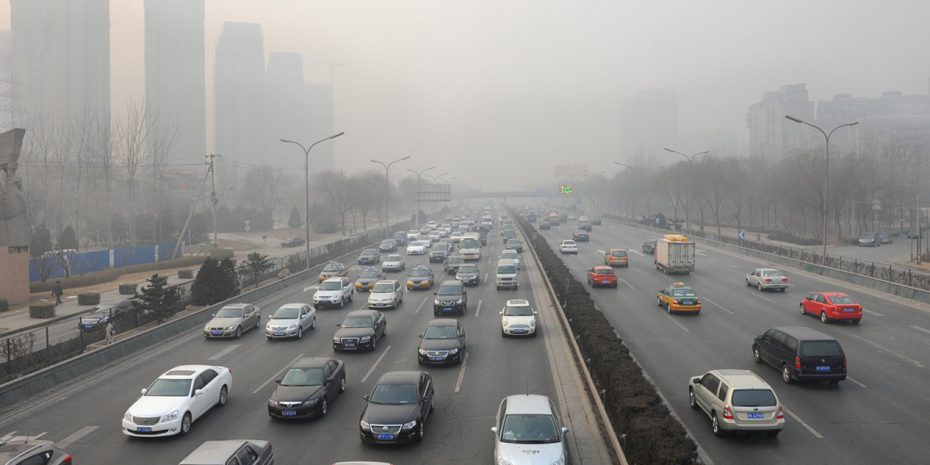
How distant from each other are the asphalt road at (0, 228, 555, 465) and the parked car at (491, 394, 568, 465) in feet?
3.17

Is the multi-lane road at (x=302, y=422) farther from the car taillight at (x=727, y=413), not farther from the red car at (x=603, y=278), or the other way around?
the red car at (x=603, y=278)

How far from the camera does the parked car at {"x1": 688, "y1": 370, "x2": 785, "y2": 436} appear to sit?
558 inches

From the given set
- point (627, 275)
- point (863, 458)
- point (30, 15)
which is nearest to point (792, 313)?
point (627, 275)

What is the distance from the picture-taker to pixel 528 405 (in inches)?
542

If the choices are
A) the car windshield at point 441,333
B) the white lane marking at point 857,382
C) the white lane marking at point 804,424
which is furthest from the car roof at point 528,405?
the white lane marking at point 857,382

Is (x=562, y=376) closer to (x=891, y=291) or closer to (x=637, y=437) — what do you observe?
(x=637, y=437)

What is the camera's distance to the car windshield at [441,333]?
22125mm

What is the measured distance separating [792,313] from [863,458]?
61.6 ft

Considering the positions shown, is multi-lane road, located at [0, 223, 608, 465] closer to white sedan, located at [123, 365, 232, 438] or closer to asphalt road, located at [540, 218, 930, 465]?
white sedan, located at [123, 365, 232, 438]

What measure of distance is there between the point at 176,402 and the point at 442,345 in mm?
8585

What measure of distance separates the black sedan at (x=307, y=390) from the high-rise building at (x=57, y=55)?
146m

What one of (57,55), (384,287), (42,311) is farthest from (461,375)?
(57,55)

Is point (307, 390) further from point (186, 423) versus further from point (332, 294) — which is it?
point (332, 294)

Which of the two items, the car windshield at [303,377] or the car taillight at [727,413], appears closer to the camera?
the car taillight at [727,413]
